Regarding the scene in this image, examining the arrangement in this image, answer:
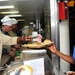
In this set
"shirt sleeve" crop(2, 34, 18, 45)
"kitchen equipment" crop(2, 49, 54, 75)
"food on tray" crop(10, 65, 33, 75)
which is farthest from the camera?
"shirt sleeve" crop(2, 34, 18, 45)

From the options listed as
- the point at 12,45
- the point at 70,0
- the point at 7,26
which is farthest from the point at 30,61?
the point at 12,45

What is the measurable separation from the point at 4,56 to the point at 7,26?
1.92ft

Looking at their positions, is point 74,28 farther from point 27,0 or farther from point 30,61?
point 30,61

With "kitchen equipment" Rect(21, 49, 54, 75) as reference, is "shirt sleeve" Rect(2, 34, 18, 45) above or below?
below

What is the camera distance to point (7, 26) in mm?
2426

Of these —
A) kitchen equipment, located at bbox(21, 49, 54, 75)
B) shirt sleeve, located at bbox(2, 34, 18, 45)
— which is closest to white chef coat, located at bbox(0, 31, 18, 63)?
shirt sleeve, located at bbox(2, 34, 18, 45)

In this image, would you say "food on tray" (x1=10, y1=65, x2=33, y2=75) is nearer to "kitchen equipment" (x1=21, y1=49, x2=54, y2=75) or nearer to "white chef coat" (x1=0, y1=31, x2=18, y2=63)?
"kitchen equipment" (x1=21, y1=49, x2=54, y2=75)

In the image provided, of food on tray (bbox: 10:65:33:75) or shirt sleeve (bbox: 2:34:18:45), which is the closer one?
food on tray (bbox: 10:65:33:75)

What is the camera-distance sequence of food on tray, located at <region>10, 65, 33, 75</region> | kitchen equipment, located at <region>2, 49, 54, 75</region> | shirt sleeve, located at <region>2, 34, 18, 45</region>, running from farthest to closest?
shirt sleeve, located at <region>2, 34, 18, 45</region> < kitchen equipment, located at <region>2, 49, 54, 75</region> < food on tray, located at <region>10, 65, 33, 75</region>

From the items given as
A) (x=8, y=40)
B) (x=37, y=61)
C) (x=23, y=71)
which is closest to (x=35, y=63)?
(x=37, y=61)

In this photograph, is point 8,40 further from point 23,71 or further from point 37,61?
point 23,71

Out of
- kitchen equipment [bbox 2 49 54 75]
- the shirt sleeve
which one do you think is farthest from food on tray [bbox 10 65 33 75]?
the shirt sleeve

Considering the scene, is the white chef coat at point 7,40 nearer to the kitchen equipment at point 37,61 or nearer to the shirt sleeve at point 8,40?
the shirt sleeve at point 8,40

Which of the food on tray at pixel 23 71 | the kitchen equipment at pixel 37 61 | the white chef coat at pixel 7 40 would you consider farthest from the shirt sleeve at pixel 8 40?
the food on tray at pixel 23 71
